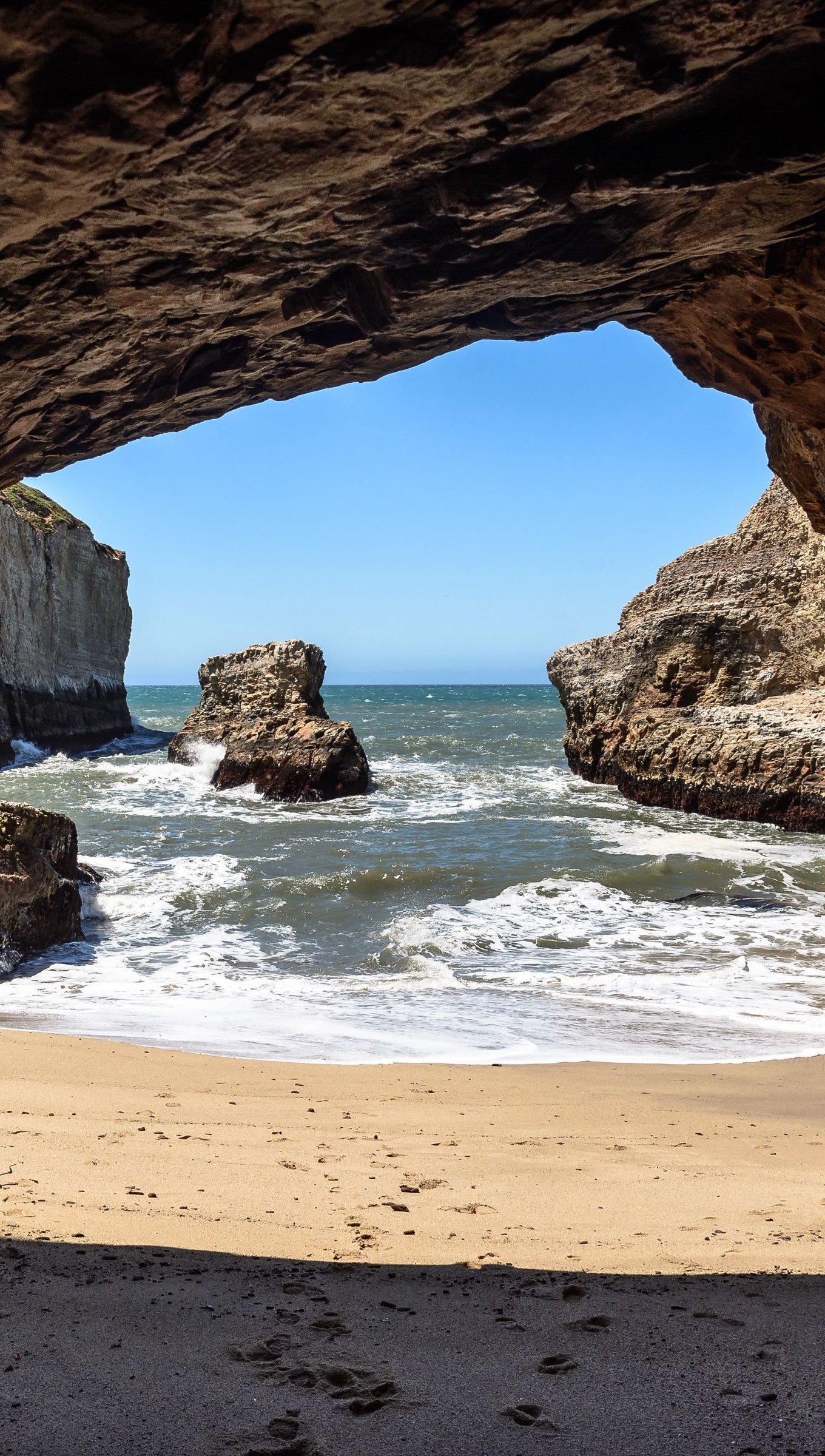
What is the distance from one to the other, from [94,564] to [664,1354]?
36.2 meters

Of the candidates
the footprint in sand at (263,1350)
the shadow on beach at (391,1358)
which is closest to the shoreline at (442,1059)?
the shadow on beach at (391,1358)

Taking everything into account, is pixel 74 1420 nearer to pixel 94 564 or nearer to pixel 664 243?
pixel 664 243

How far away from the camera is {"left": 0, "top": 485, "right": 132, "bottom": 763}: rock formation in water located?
2841 cm

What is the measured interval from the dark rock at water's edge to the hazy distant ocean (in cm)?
23

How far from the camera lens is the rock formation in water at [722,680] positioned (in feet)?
52.9

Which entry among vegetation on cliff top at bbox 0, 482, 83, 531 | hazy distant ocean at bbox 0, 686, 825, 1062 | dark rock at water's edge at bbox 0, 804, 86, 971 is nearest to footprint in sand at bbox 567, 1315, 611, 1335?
hazy distant ocean at bbox 0, 686, 825, 1062

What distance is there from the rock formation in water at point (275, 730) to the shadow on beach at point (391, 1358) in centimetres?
1672

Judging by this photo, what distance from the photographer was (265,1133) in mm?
4410

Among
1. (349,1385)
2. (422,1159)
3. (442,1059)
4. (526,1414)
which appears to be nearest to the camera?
(526,1414)

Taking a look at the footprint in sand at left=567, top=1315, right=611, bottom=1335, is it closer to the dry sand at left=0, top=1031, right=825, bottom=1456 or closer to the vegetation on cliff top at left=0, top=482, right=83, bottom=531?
the dry sand at left=0, top=1031, right=825, bottom=1456

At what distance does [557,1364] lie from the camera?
239 centimetres

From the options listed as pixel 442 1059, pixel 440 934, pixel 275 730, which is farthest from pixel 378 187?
pixel 275 730

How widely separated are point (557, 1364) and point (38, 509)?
34.2 metres

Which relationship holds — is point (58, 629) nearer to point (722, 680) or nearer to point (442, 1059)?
point (722, 680)
